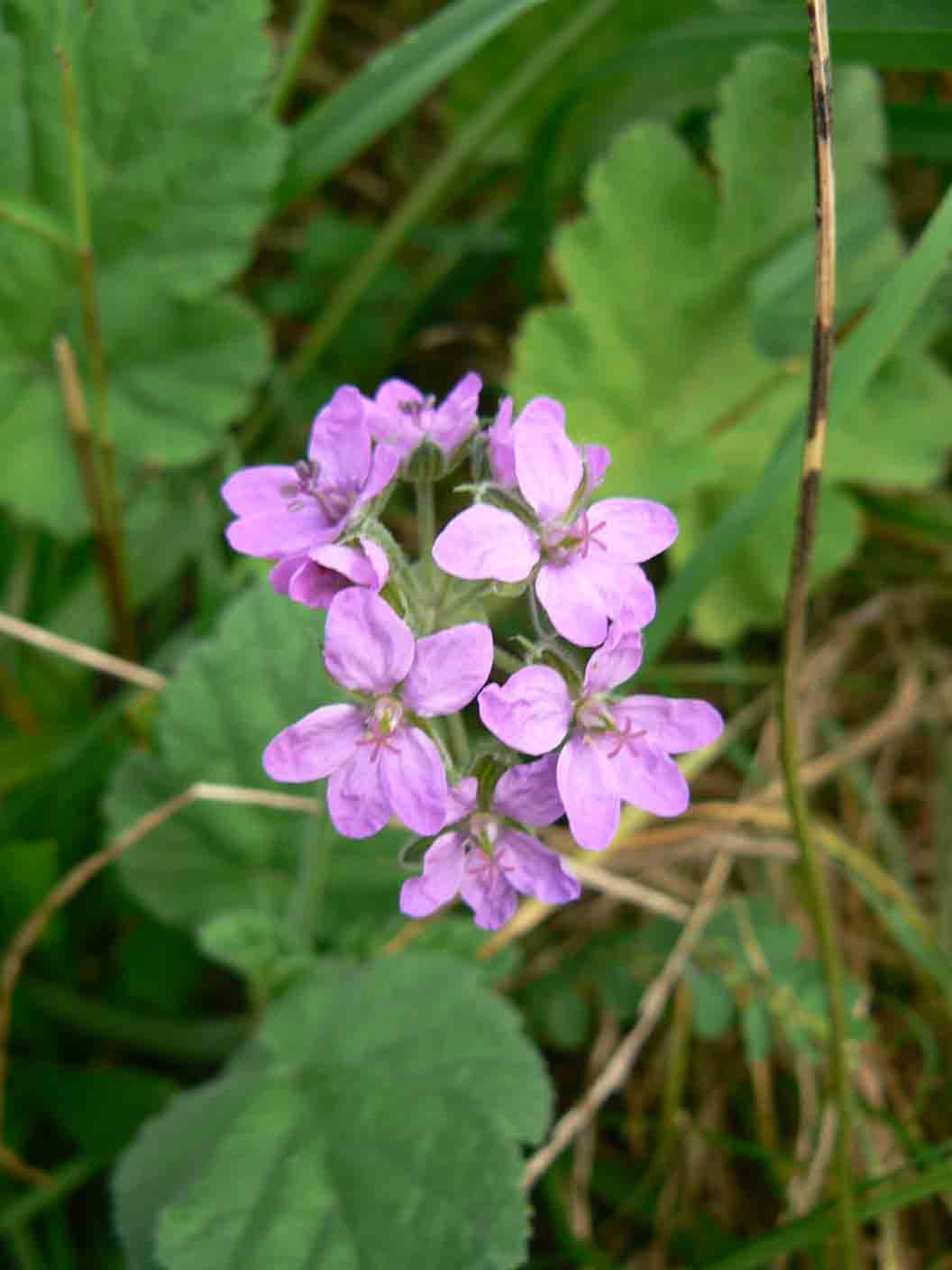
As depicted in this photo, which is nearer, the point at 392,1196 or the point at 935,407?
the point at 392,1196

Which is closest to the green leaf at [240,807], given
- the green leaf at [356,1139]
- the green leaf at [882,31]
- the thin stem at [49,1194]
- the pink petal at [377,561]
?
the green leaf at [356,1139]

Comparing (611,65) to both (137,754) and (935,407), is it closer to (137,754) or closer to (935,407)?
(935,407)

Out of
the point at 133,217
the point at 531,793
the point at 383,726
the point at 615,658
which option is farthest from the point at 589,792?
the point at 133,217

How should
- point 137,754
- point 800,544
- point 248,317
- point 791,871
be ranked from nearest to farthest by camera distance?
1. point 800,544
2. point 137,754
3. point 248,317
4. point 791,871

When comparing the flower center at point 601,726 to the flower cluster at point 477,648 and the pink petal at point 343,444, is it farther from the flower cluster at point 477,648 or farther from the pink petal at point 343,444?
the pink petal at point 343,444

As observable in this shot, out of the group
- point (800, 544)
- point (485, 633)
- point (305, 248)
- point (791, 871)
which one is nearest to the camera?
point (485, 633)

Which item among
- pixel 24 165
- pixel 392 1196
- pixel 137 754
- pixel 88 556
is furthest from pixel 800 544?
pixel 88 556

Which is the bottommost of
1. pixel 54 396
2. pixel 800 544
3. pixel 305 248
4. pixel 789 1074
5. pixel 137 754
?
pixel 789 1074
